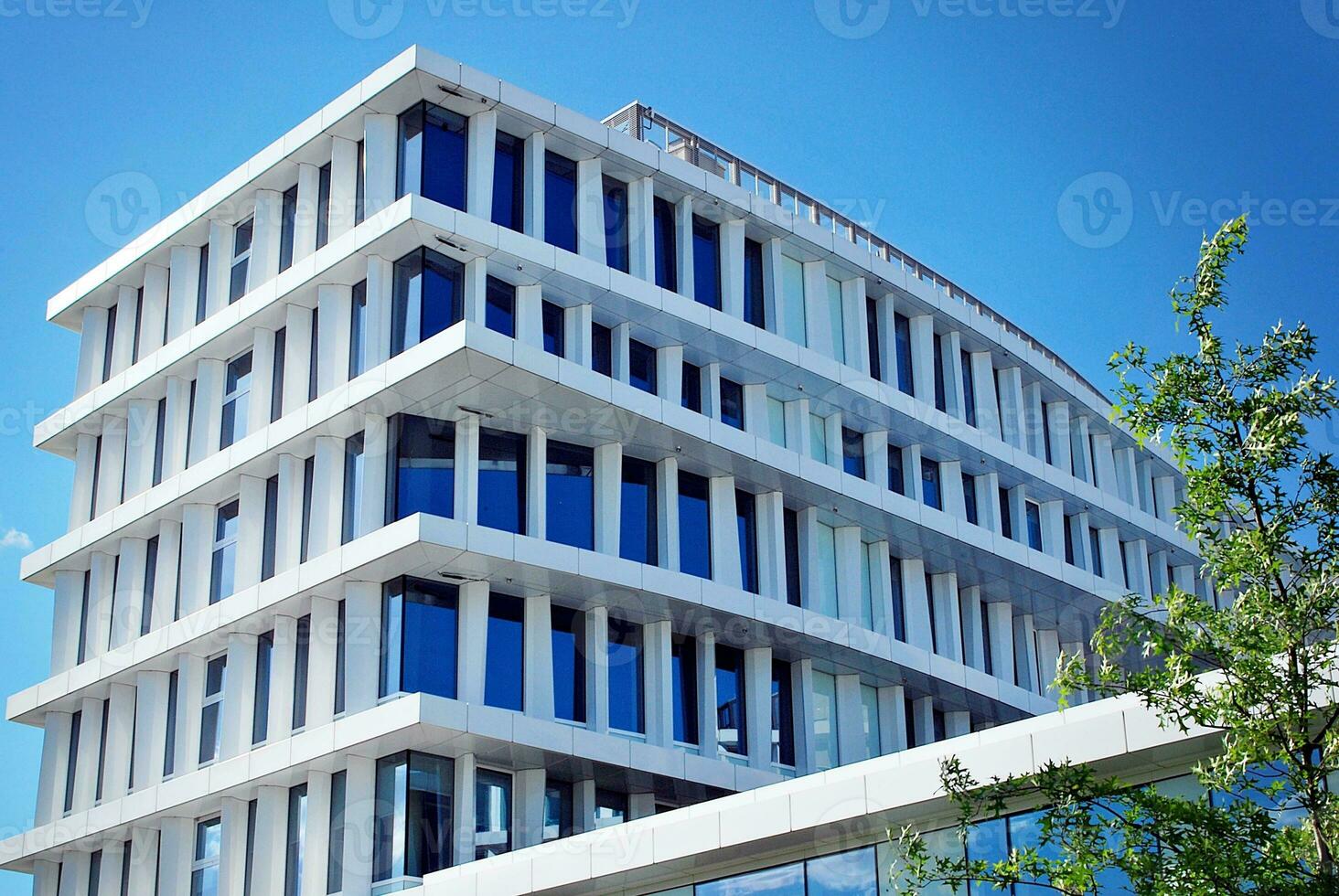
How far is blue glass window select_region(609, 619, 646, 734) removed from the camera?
32.7m

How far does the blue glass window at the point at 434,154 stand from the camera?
33.3m

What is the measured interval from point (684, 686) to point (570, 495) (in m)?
4.71

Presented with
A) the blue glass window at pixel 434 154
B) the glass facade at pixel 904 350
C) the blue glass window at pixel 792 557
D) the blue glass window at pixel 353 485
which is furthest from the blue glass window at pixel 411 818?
the glass facade at pixel 904 350

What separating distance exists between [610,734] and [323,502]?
24.0 feet

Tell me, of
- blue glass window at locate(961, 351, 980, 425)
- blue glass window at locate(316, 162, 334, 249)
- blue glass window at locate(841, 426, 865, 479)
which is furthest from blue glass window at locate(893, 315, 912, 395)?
blue glass window at locate(316, 162, 334, 249)

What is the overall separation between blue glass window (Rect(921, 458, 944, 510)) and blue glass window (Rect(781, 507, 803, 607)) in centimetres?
473

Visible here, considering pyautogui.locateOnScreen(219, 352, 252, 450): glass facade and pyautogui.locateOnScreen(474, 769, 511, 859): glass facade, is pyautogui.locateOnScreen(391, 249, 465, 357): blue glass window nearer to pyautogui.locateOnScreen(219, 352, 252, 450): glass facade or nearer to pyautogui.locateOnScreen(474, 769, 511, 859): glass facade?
pyautogui.locateOnScreen(219, 352, 252, 450): glass facade

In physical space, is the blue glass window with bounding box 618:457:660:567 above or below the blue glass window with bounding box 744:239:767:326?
below

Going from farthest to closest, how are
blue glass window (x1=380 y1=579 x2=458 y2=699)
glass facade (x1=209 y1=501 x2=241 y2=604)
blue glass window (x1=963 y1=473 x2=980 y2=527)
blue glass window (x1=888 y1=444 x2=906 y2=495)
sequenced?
blue glass window (x1=963 y1=473 x2=980 y2=527) → blue glass window (x1=888 y1=444 x2=906 y2=495) → glass facade (x1=209 y1=501 x2=241 y2=604) → blue glass window (x1=380 y1=579 x2=458 y2=699)

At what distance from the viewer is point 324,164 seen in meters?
36.3

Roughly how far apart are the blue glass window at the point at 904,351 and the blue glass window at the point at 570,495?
10.1 m

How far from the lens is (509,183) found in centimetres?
3394

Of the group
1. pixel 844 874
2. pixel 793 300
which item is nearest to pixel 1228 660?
pixel 844 874

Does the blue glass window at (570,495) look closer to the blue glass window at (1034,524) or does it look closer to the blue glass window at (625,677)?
the blue glass window at (625,677)
